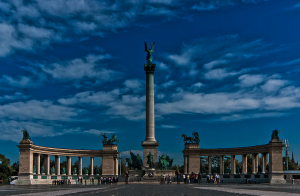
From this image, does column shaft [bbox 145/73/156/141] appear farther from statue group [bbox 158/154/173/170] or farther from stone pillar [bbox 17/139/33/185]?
stone pillar [bbox 17/139/33/185]

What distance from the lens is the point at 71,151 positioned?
8144 cm

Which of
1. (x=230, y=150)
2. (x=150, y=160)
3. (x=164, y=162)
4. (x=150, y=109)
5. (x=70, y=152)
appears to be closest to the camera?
(x=150, y=160)

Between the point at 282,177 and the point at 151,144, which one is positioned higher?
the point at 151,144

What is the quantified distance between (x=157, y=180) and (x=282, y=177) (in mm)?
25080

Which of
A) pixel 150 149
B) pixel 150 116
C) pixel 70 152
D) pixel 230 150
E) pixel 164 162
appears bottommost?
pixel 164 162

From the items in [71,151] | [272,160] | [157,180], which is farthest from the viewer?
[71,151]

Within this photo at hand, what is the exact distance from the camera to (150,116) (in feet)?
253

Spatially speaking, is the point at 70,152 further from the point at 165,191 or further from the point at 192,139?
the point at 165,191

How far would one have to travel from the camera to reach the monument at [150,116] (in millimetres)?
74188

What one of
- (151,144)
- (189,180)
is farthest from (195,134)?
(189,180)

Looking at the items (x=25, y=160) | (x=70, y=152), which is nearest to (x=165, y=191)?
(x=25, y=160)

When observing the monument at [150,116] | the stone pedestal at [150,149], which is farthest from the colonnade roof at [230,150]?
the monument at [150,116]

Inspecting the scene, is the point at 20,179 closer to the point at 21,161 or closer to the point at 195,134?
the point at 21,161

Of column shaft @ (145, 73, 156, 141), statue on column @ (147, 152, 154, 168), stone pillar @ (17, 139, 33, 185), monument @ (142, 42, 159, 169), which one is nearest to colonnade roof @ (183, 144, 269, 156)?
monument @ (142, 42, 159, 169)
